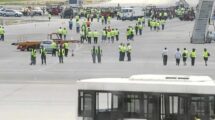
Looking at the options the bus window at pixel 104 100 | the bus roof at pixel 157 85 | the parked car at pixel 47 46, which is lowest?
the parked car at pixel 47 46

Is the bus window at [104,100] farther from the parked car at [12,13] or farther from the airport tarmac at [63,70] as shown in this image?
the parked car at [12,13]

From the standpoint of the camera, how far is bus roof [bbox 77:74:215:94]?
21.0 metres

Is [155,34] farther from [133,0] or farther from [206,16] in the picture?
[133,0]

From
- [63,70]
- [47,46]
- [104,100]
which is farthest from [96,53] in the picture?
[104,100]

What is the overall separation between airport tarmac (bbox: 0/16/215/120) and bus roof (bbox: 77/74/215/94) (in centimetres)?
492

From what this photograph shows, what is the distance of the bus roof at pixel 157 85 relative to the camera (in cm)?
2103

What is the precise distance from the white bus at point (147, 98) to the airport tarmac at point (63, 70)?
466 cm

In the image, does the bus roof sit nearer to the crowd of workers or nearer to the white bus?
the white bus

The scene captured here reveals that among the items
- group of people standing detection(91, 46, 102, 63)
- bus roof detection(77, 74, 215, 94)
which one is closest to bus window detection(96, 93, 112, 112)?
bus roof detection(77, 74, 215, 94)

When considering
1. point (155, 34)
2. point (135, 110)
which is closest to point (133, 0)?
point (155, 34)

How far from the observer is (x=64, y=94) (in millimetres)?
32719

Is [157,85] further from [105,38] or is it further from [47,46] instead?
[105,38]

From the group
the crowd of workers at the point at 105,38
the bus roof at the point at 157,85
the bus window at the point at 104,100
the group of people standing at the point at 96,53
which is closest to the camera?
the bus roof at the point at 157,85

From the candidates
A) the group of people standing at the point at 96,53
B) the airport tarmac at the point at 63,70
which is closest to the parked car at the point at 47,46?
the airport tarmac at the point at 63,70
